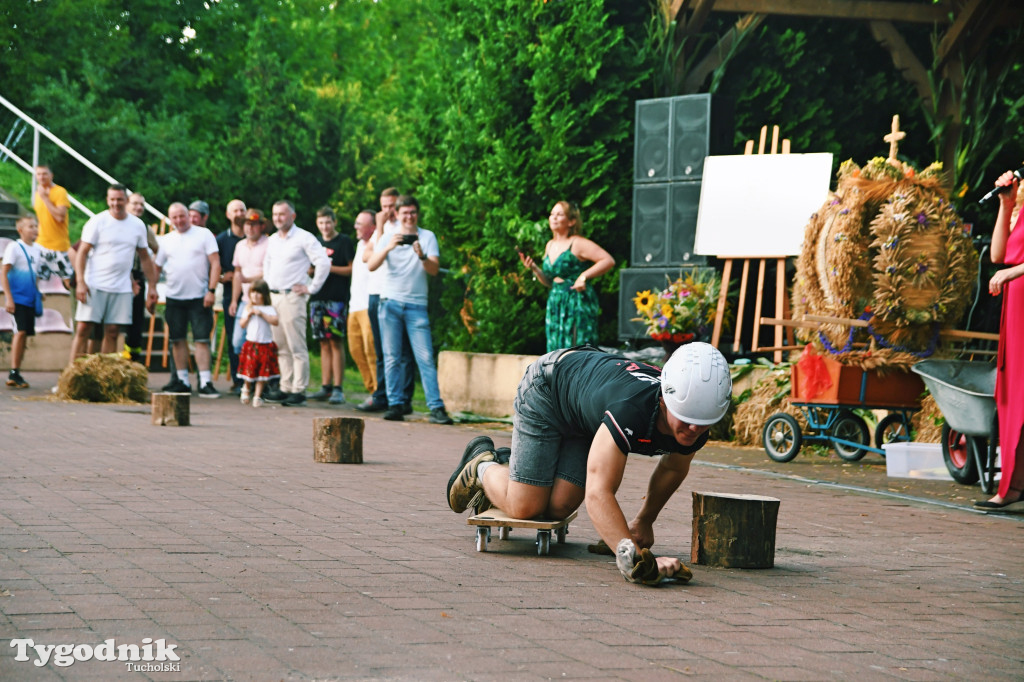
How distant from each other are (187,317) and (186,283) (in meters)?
0.48

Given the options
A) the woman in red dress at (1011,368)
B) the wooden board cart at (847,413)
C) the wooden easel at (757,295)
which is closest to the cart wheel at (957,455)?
the wooden board cart at (847,413)

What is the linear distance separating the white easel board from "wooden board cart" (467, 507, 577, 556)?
7.34 m

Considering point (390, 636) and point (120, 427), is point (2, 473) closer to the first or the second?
point (120, 427)

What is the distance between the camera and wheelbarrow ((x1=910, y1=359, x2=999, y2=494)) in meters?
8.61

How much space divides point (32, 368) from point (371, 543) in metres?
15.1

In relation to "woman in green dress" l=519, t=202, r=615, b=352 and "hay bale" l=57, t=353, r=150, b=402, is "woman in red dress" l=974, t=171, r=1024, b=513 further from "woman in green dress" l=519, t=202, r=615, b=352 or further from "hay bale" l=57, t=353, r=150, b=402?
"hay bale" l=57, t=353, r=150, b=402

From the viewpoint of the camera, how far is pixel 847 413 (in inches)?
436

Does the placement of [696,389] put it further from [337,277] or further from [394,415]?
[337,277]

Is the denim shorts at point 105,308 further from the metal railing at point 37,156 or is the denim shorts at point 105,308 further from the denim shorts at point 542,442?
the denim shorts at point 542,442

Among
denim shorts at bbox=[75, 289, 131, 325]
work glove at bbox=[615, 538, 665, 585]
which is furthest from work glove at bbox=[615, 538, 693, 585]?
denim shorts at bbox=[75, 289, 131, 325]

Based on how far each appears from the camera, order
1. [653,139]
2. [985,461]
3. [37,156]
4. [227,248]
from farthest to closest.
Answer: [37,156] < [227,248] < [653,139] < [985,461]

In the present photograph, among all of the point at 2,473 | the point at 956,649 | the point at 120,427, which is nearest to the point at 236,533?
the point at 2,473

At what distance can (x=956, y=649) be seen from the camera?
463cm

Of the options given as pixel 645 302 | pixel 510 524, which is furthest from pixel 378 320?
pixel 510 524
